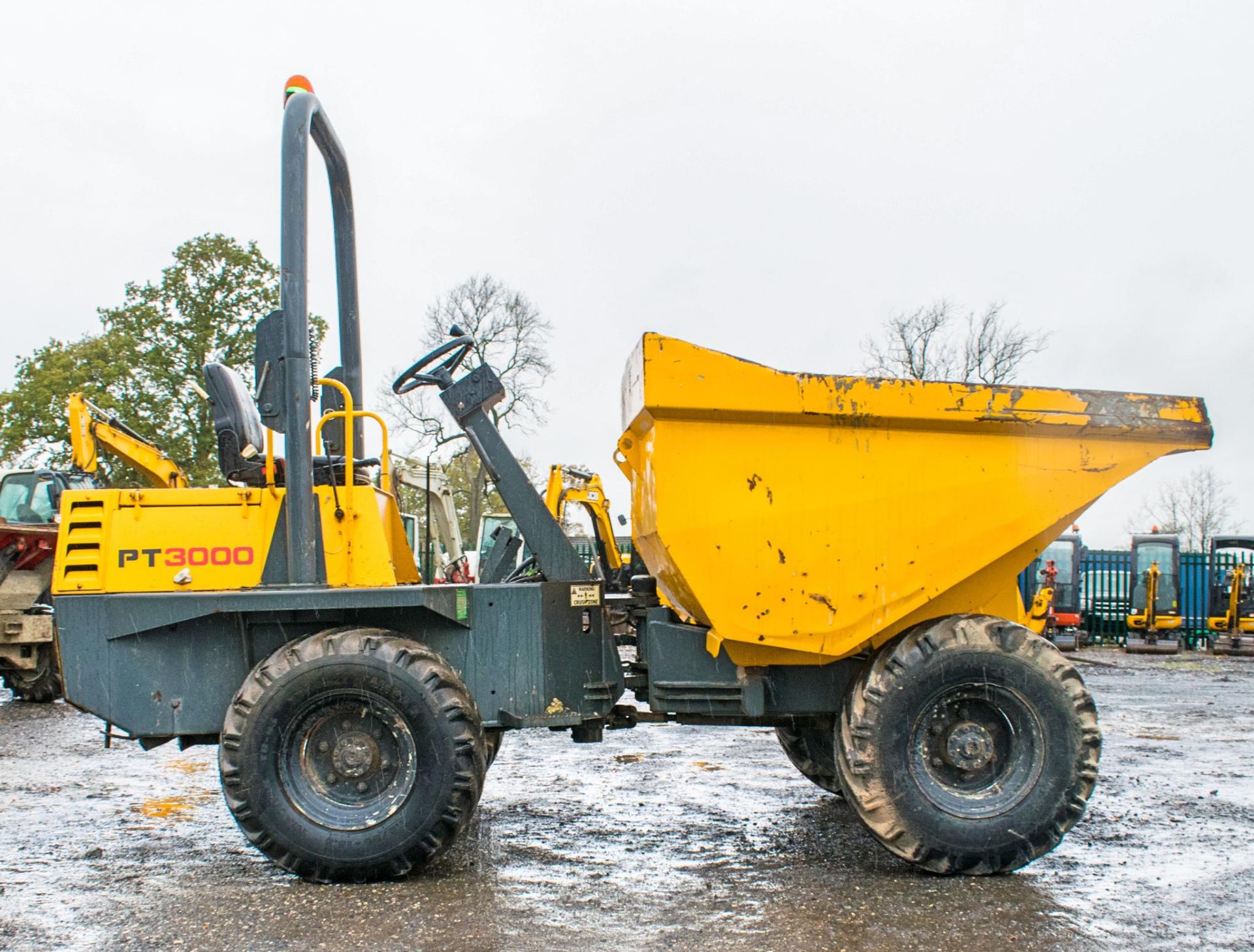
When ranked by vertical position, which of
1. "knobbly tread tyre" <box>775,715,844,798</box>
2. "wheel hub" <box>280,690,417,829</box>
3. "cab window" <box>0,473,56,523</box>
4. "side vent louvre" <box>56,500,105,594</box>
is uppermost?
"cab window" <box>0,473,56,523</box>

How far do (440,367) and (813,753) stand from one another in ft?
9.15

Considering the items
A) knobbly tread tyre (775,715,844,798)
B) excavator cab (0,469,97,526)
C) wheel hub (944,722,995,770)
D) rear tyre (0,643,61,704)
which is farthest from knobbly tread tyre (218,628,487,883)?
excavator cab (0,469,97,526)

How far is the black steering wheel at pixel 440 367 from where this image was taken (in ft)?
17.7

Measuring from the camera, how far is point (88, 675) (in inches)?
195

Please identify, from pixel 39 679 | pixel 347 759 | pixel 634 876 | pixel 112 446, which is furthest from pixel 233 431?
pixel 39 679

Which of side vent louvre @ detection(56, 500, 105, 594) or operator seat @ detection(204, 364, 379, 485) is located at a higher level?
operator seat @ detection(204, 364, 379, 485)

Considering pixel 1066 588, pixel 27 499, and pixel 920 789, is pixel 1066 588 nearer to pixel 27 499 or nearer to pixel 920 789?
pixel 27 499

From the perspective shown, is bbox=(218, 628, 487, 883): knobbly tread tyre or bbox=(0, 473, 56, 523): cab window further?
bbox=(0, 473, 56, 523): cab window

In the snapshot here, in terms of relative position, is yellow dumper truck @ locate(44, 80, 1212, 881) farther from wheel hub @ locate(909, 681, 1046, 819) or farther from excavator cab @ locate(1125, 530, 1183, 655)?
excavator cab @ locate(1125, 530, 1183, 655)

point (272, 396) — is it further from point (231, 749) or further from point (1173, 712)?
point (1173, 712)

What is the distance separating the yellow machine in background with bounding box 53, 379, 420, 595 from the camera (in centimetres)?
496

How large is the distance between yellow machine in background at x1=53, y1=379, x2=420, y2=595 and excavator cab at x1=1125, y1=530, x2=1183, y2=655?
19376mm

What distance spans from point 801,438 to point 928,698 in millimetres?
1204

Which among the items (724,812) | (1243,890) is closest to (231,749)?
(724,812)
